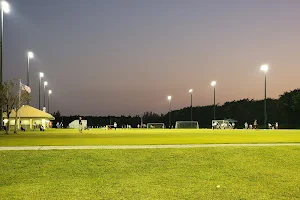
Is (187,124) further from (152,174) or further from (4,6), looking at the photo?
(152,174)

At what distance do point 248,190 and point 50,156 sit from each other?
790 centimetres

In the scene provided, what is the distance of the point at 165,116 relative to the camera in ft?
428

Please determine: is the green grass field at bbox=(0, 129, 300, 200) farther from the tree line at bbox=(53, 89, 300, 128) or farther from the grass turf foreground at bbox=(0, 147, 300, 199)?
the tree line at bbox=(53, 89, 300, 128)

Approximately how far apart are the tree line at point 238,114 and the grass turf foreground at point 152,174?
70.6m

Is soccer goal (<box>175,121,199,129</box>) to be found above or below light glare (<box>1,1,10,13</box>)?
below

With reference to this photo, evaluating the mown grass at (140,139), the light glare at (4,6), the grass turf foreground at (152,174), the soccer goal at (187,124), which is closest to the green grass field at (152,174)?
the grass turf foreground at (152,174)

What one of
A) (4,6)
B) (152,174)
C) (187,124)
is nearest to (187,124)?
(187,124)

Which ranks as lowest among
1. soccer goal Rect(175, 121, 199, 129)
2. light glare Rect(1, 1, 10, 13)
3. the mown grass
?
soccer goal Rect(175, 121, 199, 129)

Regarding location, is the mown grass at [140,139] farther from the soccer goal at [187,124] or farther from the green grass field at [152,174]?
the soccer goal at [187,124]

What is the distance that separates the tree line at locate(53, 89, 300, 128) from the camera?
294 feet

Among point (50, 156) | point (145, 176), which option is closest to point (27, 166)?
point (50, 156)

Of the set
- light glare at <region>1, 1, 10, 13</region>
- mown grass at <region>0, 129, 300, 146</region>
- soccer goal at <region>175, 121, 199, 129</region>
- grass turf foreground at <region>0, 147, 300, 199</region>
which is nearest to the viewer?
grass turf foreground at <region>0, 147, 300, 199</region>

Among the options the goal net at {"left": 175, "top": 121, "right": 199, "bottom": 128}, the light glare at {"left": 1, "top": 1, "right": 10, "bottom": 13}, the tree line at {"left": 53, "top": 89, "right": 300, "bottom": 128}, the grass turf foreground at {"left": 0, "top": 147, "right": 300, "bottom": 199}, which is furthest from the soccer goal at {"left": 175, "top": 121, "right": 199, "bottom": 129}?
the grass turf foreground at {"left": 0, "top": 147, "right": 300, "bottom": 199}

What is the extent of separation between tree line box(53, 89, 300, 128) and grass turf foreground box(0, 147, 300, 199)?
231 feet
